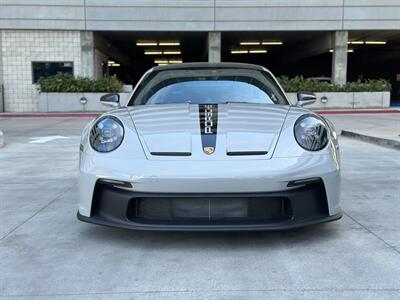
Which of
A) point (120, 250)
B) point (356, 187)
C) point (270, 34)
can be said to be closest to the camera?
point (120, 250)

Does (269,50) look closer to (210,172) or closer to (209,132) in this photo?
(209,132)

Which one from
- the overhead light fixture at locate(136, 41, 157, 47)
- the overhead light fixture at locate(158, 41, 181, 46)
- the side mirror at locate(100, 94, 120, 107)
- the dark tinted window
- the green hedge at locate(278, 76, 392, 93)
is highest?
the overhead light fixture at locate(158, 41, 181, 46)

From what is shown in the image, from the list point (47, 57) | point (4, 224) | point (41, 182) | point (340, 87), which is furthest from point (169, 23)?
point (4, 224)

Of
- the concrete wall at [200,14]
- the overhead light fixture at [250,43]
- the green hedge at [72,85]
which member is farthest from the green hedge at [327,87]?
the overhead light fixture at [250,43]

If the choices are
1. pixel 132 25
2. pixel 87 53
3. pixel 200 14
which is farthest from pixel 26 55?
pixel 200 14

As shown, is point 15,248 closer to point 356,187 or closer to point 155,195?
point 155,195

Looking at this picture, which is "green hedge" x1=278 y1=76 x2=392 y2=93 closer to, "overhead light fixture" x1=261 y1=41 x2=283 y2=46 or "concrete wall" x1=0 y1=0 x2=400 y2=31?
"concrete wall" x1=0 y1=0 x2=400 y2=31

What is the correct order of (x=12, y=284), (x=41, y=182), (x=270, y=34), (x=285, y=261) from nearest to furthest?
(x=12, y=284) < (x=285, y=261) < (x=41, y=182) < (x=270, y=34)

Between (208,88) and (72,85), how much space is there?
1763 cm

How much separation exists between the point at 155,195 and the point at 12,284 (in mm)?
1015

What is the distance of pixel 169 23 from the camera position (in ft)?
76.5

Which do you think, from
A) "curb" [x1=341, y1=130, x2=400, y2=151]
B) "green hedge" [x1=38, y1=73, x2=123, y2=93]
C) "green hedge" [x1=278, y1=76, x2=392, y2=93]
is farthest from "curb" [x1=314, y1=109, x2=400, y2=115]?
"green hedge" [x1=38, y1=73, x2=123, y2=93]

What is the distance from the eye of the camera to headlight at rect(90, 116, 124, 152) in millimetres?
3570

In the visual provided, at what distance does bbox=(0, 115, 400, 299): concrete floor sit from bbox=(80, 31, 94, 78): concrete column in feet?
61.9
